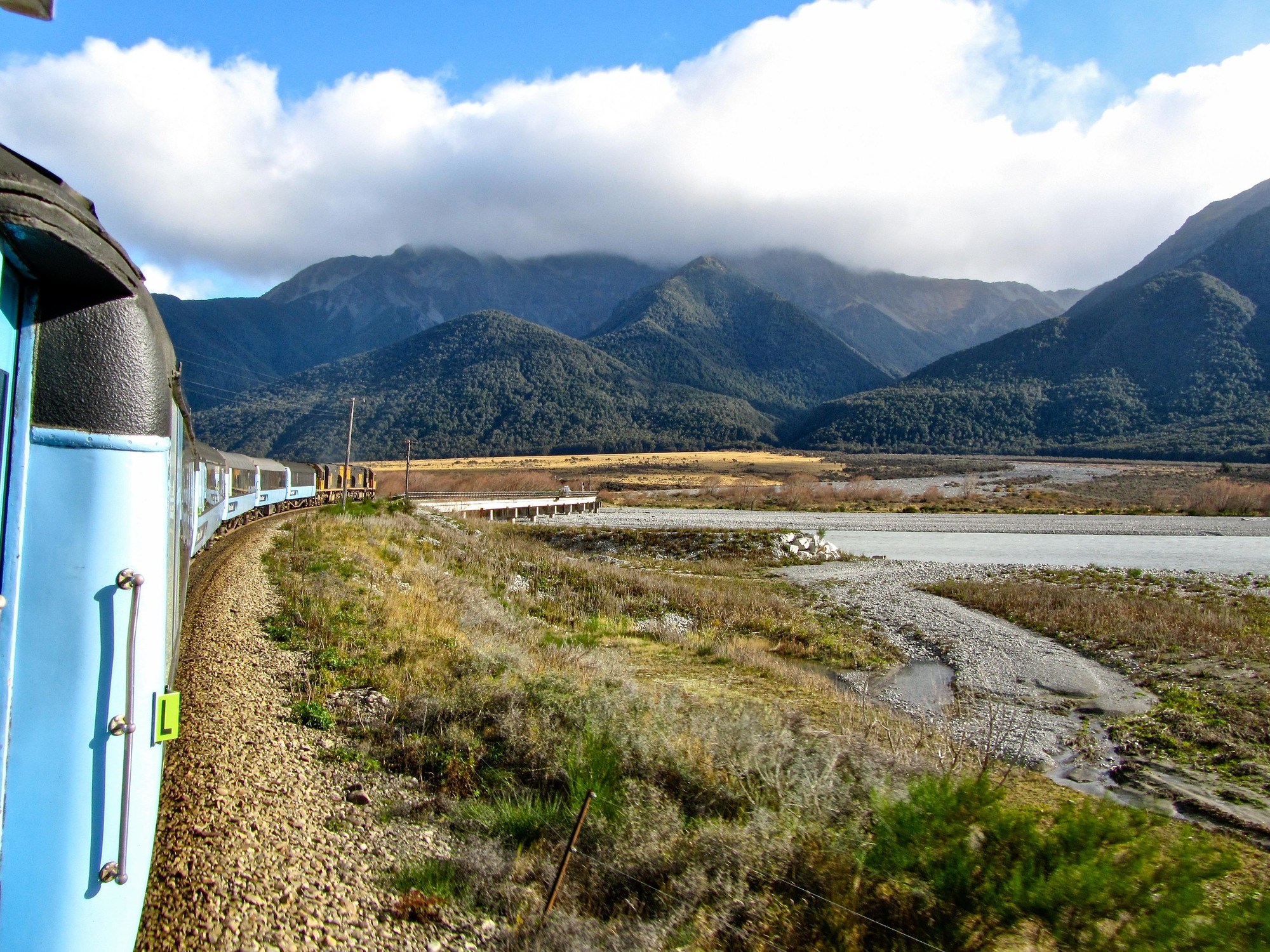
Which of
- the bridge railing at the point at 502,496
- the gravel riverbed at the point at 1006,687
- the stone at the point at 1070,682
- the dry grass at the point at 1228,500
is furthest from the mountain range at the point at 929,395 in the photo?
the stone at the point at 1070,682

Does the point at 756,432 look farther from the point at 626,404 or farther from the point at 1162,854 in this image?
the point at 1162,854

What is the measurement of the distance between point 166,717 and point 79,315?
152 centimetres

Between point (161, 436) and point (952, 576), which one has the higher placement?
point (161, 436)

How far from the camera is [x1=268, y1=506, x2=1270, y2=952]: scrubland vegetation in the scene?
14.5 feet

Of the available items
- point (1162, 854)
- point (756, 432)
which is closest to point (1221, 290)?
point (756, 432)

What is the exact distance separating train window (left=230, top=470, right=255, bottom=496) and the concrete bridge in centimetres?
1460

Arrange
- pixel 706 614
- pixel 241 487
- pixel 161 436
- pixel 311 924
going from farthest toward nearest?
1. pixel 241 487
2. pixel 706 614
3. pixel 311 924
4. pixel 161 436

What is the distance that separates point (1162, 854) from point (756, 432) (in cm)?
16815

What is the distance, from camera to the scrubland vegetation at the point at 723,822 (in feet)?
14.5

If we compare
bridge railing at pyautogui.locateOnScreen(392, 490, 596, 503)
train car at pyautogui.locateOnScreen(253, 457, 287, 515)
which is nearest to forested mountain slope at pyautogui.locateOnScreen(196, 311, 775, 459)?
bridge railing at pyautogui.locateOnScreen(392, 490, 596, 503)

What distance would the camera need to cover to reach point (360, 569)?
15320 mm

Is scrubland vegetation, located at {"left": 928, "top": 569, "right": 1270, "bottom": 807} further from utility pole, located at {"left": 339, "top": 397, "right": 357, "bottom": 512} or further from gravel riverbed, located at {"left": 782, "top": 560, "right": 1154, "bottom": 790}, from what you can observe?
utility pole, located at {"left": 339, "top": 397, "right": 357, "bottom": 512}

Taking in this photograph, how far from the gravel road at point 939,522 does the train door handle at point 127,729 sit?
39492 mm

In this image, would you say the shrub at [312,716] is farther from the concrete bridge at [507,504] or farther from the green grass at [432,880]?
the concrete bridge at [507,504]
